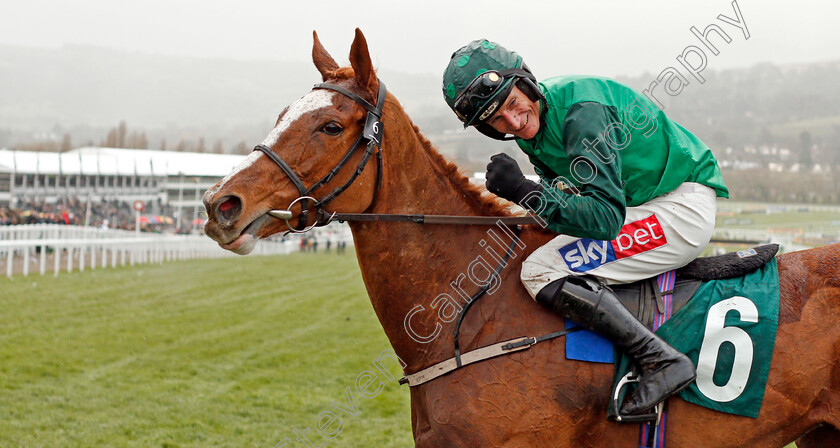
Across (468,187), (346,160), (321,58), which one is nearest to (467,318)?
(468,187)

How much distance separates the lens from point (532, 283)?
2777 mm

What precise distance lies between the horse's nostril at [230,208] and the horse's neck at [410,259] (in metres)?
0.56

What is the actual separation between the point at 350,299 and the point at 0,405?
964cm

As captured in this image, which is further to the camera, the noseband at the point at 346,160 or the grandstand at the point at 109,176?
the grandstand at the point at 109,176

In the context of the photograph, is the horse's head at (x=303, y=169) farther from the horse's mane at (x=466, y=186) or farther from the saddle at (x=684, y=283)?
the saddle at (x=684, y=283)

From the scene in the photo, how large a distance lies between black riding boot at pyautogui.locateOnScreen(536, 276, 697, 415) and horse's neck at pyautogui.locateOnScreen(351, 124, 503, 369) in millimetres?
500

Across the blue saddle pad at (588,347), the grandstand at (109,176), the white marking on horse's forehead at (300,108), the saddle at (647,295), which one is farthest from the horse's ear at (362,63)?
the grandstand at (109,176)

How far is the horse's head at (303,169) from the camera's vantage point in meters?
→ 2.51

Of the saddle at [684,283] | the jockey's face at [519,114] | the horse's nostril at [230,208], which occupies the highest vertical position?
the jockey's face at [519,114]

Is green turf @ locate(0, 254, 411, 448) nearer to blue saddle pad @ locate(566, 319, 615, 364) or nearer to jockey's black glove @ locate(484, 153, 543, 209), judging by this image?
blue saddle pad @ locate(566, 319, 615, 364)

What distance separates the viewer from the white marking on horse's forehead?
8.66 feet

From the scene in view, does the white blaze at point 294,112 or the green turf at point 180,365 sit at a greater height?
the white blaze at point 294,112

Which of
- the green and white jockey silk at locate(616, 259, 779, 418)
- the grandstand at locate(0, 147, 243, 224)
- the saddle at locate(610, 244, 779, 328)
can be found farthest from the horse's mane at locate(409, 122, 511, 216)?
the grandstand at locate(0, 147, 243, 224)

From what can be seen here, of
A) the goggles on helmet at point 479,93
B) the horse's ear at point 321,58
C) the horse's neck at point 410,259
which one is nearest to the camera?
the goggles on helmet at point 479,93
